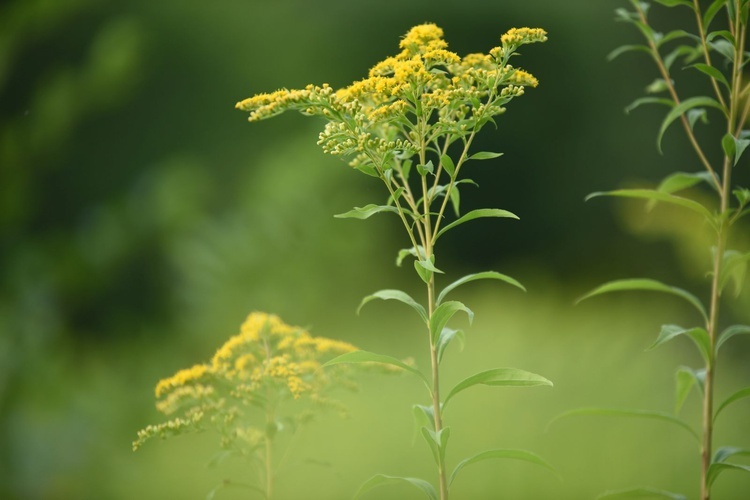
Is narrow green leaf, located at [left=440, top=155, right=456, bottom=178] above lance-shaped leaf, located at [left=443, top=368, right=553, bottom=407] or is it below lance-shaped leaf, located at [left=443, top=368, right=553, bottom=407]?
above

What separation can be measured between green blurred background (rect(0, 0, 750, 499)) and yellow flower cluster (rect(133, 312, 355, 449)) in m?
0.46

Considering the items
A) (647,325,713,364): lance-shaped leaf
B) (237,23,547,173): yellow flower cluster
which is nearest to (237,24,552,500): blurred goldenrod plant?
(237,23,547,173): yellow flower cluster

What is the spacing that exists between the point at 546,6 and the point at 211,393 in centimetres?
183

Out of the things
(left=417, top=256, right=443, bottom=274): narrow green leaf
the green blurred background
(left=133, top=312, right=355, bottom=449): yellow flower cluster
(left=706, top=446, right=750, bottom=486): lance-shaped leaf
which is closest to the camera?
(left=417, top=256, right=443, bottom=274): narrow green leaf

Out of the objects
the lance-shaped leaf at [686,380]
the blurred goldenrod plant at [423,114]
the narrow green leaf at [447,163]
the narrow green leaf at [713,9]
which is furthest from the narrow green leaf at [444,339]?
the narrow green leaf at [713,9]

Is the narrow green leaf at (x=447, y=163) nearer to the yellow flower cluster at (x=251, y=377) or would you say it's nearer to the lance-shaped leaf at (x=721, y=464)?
the yellow flower cluster at (x=251, y=377)

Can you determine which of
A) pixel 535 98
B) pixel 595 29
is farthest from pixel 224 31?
pixel 595 29

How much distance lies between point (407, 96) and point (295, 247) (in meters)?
1.17

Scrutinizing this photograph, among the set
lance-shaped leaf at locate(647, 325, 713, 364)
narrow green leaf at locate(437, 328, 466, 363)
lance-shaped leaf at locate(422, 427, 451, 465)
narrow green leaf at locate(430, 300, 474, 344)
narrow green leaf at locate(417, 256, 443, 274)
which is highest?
narrow green leaf at locate(417, 256, 443, 274)

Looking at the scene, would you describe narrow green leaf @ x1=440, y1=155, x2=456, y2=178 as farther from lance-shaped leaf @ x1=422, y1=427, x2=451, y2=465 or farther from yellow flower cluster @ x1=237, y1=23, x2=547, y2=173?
lance-shaped leaf @ x1=422, y1=427, x2=451, y2=465

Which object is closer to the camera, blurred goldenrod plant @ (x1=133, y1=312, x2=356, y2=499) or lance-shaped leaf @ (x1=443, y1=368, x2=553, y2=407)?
lance-shaped leaf @ (x1=443, y1=368, x2=553, y2=407)

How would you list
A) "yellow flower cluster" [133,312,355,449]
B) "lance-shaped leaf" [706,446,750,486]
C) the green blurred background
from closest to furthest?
"lance-shaped leaf" [706,446,750,486], "yellow flower cluster" [133,312,355,449], the green blurred background

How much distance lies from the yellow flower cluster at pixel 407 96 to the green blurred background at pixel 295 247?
2.65 feet

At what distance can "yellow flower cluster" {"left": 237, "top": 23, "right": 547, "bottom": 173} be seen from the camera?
0.78 metres
